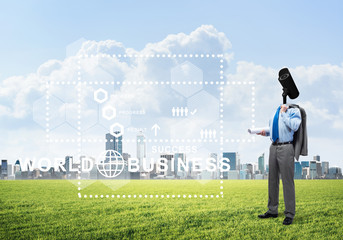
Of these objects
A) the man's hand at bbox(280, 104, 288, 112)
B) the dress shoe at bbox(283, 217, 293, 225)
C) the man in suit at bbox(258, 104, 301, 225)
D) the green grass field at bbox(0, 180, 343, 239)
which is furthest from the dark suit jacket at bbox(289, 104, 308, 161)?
the green grass field at bbox(0, 180, 343, 239)

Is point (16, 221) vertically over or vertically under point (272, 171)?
under

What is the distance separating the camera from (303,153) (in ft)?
16.1

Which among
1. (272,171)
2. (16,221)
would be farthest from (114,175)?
(272,171)

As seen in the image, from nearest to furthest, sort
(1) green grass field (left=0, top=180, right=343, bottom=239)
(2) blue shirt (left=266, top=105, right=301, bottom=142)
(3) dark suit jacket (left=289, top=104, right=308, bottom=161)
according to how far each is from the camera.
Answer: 1. (1) green grass field (left=0, top=180, right=343, bottom=239)
2. (2) blue shirt (left=266, top=105, right=301, bottom=142)
3. (3) dark suit jacket (left=289, top=104, right=308, bottom=161)

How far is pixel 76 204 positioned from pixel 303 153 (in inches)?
169

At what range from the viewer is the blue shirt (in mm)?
4777

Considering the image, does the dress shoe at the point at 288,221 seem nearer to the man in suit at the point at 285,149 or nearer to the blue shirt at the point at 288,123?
the man in suit at the point at 285,149

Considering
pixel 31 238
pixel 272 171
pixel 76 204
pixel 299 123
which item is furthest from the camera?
pixel 76 204

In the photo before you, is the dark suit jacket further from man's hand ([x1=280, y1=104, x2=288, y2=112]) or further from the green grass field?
the green grass field

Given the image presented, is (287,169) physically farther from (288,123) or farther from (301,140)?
(288,123)

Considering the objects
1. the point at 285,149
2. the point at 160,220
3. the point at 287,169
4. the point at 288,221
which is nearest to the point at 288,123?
the point at 285,149

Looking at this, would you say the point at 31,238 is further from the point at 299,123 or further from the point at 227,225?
the point at 299,123

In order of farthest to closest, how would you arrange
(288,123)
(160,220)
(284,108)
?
(160,220) → (284,108) → (288,123)

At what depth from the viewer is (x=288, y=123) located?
4.81 meters
